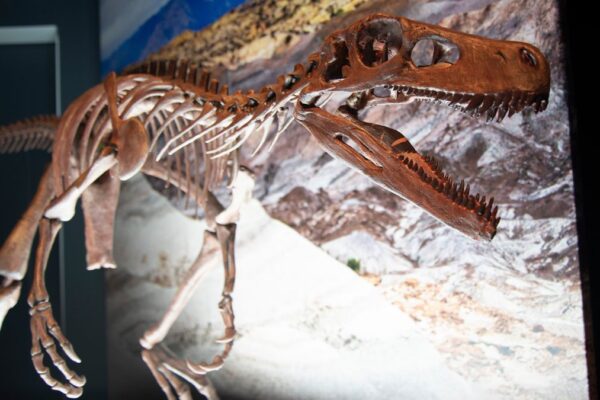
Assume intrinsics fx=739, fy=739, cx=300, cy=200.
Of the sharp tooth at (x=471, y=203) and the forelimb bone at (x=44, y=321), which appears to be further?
the forelimb bone at (x=44, y=321)

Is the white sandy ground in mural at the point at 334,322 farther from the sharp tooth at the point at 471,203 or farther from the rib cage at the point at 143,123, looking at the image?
the sharp tooth at the point at 471,203

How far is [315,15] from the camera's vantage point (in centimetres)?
491

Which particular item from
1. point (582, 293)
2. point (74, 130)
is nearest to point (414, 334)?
point (582, 293)

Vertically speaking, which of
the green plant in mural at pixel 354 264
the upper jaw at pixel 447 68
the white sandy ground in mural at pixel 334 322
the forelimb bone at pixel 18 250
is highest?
the upper jaw at pixel 447 68

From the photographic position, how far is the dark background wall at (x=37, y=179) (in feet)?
18.6

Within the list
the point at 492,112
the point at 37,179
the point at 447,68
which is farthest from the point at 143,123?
the point at 37,179

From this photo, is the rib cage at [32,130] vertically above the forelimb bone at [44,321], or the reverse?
the rib cage at [32,130]

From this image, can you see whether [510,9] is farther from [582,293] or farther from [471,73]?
[471,73]

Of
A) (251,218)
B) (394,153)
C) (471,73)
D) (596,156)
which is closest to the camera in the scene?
(471,73)

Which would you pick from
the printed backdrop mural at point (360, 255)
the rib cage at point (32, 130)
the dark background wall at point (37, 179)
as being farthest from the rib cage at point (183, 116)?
the dark background wall at point (37, 179)

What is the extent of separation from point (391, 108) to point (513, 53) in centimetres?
244

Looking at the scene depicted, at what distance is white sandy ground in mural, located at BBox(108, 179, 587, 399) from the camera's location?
3.98 metres

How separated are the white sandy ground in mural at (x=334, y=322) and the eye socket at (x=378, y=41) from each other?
1.71 meters

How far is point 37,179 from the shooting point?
18.9ft
